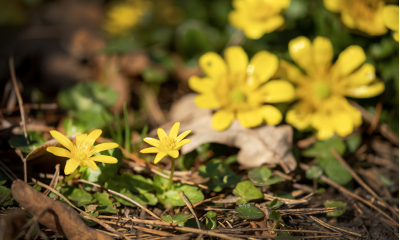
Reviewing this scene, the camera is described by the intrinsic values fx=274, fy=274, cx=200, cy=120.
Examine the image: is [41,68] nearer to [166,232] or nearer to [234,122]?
[234,122]

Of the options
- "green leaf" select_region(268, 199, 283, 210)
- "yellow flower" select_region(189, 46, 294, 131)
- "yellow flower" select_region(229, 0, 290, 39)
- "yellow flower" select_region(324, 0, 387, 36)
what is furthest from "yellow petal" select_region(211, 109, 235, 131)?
"yellow flower" select_region(324, 0, 387, 36)

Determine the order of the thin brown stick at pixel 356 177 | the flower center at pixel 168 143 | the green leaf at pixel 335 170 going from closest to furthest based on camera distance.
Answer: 1. the flower center at pixel 168 143
2. the thin brown stick at pixel 356 177
3. the green leaf at pixel 335 170

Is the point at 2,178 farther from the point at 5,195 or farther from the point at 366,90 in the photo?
the point at 366,90

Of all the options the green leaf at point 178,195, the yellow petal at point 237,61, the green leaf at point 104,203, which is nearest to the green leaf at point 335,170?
the yellow petal at point 237,61

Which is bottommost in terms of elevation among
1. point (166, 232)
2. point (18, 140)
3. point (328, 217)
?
point (328, 217)

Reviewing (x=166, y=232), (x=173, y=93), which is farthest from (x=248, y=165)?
(x=173, y=93)

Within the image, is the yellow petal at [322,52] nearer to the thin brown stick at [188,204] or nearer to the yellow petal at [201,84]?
the yellow petal at [201,84]

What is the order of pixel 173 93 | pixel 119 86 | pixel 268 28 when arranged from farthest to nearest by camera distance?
pixel 173 93 → pixel 119 86 → pixel 268 28
